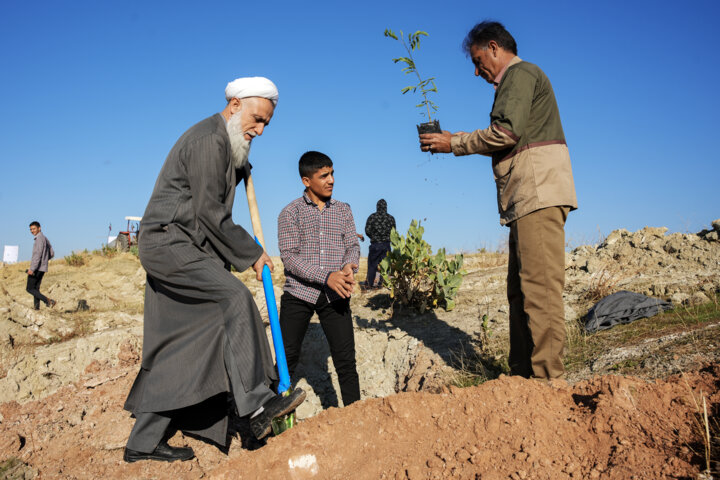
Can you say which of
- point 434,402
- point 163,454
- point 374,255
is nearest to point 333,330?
point 434,402

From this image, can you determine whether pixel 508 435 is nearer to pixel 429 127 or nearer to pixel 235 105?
pixel 429 127

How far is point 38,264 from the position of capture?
10.5 meters

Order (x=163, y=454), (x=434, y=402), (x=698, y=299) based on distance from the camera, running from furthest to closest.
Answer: (x=698, y=299)
(x=163, y=454)
(x=434, y=402)

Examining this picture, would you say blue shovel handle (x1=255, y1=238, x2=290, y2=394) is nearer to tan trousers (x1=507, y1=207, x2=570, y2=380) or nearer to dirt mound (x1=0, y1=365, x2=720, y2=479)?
dirt mound (x1=0, y1=365, x2=720, y2=479)

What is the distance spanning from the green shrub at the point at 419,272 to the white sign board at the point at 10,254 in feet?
62.1

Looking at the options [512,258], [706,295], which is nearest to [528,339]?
[512,258]

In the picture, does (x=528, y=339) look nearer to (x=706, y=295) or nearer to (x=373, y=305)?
(x=706, y=295)

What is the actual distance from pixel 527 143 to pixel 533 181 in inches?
9.3

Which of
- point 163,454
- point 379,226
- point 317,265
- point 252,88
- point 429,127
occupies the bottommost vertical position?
point 163,454

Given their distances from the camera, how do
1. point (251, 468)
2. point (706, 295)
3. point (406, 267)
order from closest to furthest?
point (251, 468)
point (706, 295)
point (406, 267)

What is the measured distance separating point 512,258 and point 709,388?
4.32 ft

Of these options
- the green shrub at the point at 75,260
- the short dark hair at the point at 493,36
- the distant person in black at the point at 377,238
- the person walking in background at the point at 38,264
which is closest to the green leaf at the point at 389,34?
the short dark hair at the point at 493,36

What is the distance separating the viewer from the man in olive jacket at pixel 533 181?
9.41 ft

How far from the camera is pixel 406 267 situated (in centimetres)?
639
